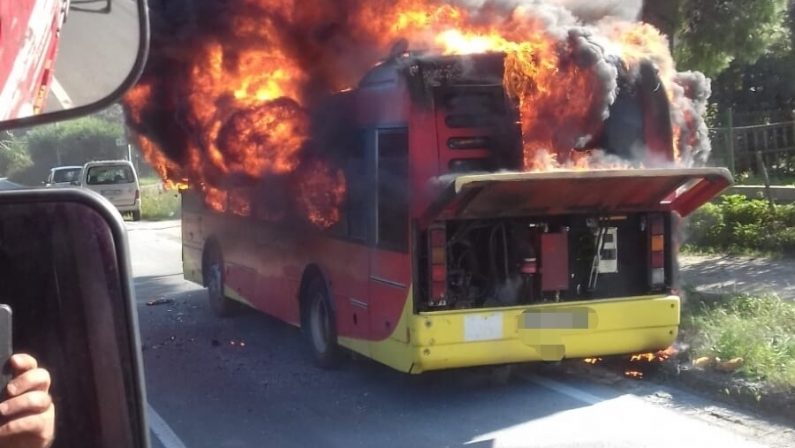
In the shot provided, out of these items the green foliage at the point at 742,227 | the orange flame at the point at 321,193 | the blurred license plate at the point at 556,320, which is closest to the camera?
the blurred license plate at the point at 556,320

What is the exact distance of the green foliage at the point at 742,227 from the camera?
13.2 metres

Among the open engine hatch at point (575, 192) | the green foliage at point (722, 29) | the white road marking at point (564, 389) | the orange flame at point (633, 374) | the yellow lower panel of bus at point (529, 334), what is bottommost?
the white road marking at point (564, 389)

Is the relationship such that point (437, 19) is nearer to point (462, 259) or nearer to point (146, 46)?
point (462, 259)

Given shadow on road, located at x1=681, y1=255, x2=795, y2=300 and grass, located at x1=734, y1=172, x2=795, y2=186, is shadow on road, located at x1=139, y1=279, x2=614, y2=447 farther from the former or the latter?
grass, located at x1=734, y1=172, x2=795, y2=186

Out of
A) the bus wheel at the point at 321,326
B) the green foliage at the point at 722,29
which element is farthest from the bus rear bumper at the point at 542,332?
the green foliage at the point at 722,29

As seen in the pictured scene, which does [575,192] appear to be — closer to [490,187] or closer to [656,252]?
[490,187]

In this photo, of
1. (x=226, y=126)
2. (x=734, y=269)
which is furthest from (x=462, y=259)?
(x=734, y=269)

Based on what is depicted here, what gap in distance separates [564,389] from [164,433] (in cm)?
312

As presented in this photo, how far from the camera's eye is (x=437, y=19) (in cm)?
853

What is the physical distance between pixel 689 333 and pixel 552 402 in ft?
6.17

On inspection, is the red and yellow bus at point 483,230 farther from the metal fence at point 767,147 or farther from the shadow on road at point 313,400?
the metal fence at point 767,147

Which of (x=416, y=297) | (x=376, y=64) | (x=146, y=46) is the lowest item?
(x=416, y=297)

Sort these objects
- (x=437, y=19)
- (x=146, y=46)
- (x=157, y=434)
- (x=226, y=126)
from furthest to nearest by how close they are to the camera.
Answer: (x=226, y=126), (x=437, y=19), (x=157, y=434), (x=146, y=46)

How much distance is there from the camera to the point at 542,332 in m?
7.26
